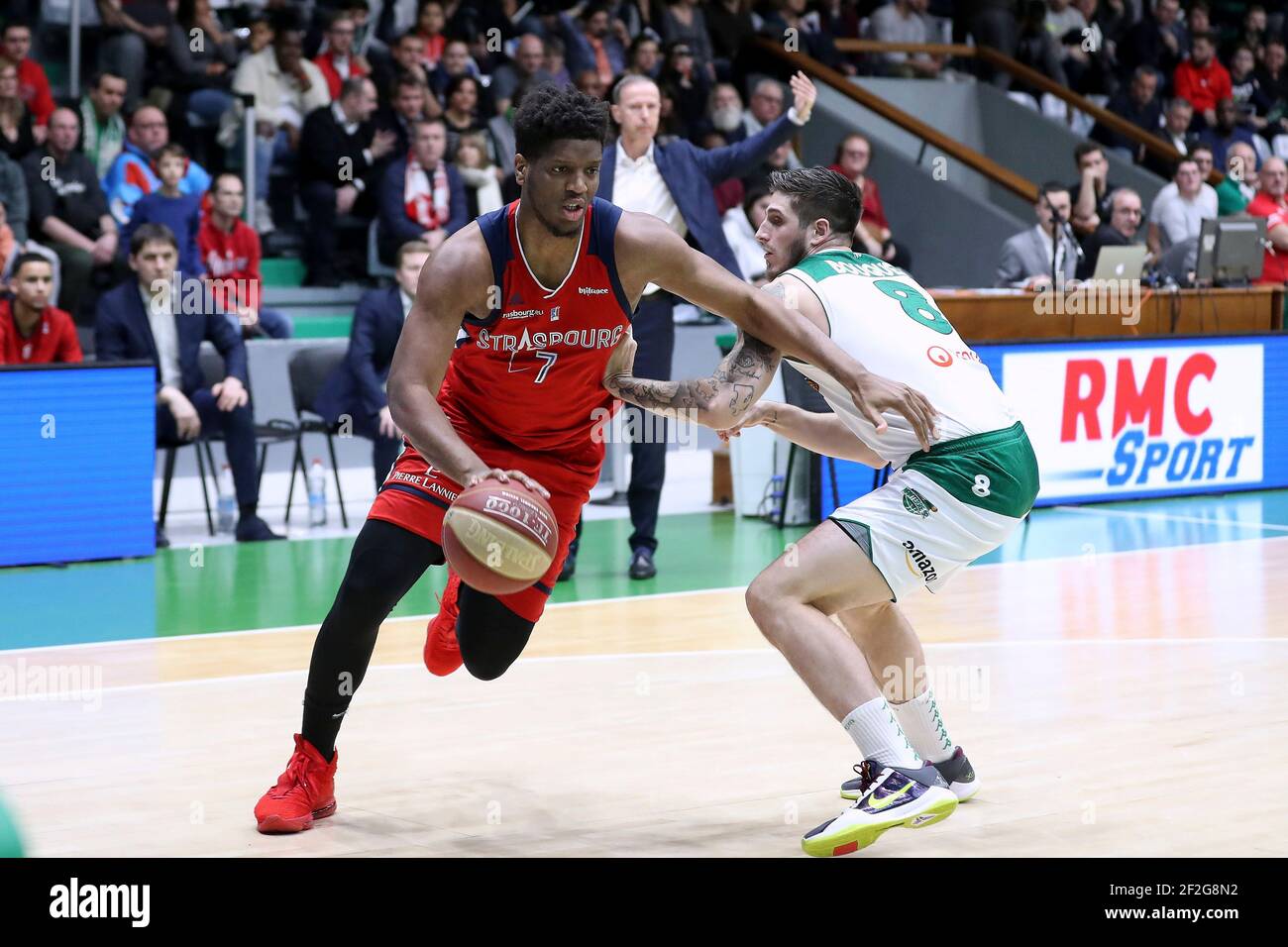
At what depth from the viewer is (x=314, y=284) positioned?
13.5 meters

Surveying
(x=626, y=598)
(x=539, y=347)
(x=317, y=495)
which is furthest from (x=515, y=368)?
(x=317, y=495)

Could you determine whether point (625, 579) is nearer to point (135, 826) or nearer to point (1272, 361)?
point (135, 826)

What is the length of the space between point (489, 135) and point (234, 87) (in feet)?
6.40

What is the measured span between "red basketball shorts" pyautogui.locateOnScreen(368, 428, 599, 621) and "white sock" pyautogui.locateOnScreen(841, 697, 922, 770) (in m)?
0.84

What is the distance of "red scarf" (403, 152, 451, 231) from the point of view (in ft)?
41.7

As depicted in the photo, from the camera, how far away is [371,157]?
1340 cm

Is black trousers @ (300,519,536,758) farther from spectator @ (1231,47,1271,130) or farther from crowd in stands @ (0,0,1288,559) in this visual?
spectator @ (1231,47,1271,130)

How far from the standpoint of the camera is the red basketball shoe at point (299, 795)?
15.3 ft

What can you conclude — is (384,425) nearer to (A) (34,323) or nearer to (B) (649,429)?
(B) (649,429)

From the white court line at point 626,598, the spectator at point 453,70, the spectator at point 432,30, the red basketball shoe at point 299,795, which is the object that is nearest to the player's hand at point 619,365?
the red basketball shoe at point 299,795

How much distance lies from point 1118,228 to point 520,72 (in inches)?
191

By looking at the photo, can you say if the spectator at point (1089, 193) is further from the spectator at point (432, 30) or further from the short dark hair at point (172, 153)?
the short dark hair at point (172, 153)

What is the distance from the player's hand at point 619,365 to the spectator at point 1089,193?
9.02 meters
